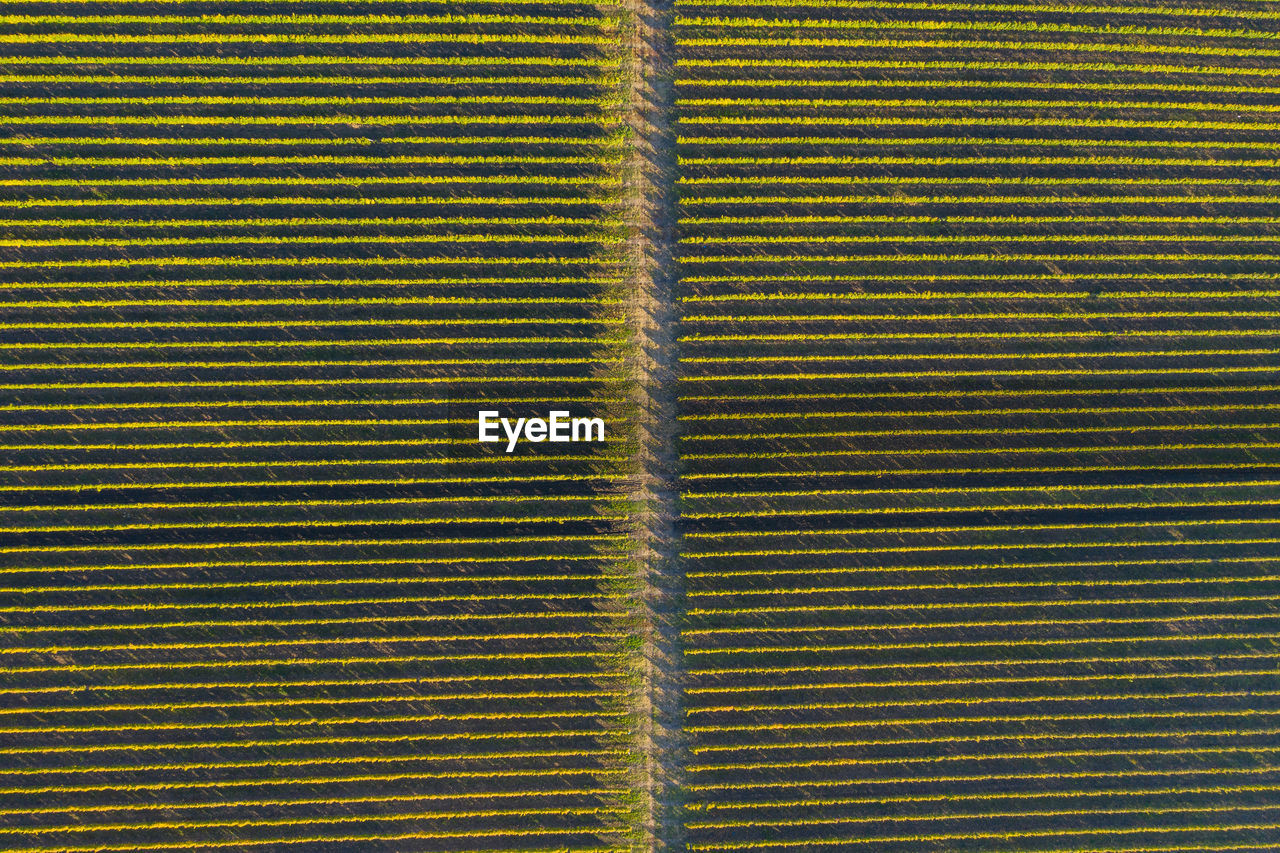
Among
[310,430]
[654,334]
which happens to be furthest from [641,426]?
[310,430]

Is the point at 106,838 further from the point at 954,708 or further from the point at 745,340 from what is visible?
the point at 954,708

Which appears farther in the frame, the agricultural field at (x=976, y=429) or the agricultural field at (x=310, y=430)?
the agricultural field at (x=976, y=429)

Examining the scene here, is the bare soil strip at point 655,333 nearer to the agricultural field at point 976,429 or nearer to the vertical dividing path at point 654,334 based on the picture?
the vertical dividing path at point 654,334

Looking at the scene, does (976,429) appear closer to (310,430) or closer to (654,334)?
(654,334)

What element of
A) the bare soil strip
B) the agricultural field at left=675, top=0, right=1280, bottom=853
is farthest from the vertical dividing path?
the agricultural field at left=675, top=0, right=1280, bottom=853

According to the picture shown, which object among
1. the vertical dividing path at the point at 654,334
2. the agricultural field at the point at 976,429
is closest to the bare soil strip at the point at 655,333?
the vertical dividing path at the point at 654,334

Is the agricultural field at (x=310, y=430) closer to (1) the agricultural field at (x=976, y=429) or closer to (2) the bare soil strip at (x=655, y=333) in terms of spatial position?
(2) the bare soil strip at (x=655, y=333)
